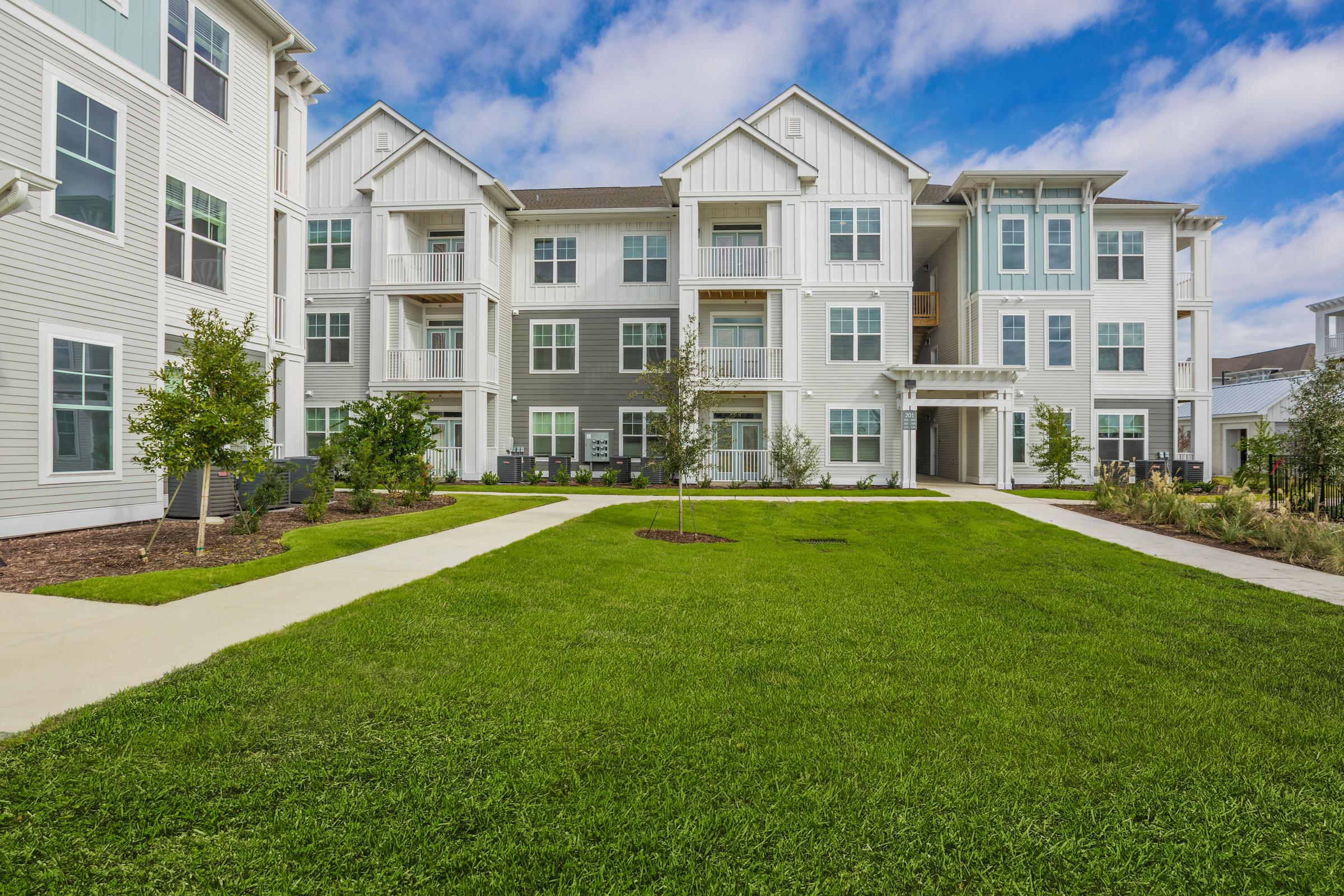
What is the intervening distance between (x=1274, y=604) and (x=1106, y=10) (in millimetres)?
15015

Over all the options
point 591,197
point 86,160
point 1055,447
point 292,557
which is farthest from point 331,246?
point 1055,447

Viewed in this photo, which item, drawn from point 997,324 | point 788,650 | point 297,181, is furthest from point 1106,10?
point 297,181

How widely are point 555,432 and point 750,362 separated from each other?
7.36 metres

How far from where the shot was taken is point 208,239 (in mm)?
13039

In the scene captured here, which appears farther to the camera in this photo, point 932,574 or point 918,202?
point 918,202

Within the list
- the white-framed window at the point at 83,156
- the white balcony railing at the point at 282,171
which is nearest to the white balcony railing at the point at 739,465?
the white balcony railing at the point at 282,171

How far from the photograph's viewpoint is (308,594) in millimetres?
6289

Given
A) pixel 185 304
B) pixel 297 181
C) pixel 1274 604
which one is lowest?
pixel 1274 604

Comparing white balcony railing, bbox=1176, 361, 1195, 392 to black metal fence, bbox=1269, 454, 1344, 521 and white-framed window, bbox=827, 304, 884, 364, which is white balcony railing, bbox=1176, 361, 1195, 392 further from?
black metal fence, bbox=1269, 454, 1344, 521

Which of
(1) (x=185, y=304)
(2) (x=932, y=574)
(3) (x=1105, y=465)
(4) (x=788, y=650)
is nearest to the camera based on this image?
(4) (x=788, y=650)

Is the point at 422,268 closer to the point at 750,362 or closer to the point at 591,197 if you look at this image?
the point at 591,197

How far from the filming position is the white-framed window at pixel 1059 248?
75.0ft

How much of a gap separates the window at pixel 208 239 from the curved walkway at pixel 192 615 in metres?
7.66

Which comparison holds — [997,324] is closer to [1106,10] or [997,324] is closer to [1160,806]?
[1106,10]
